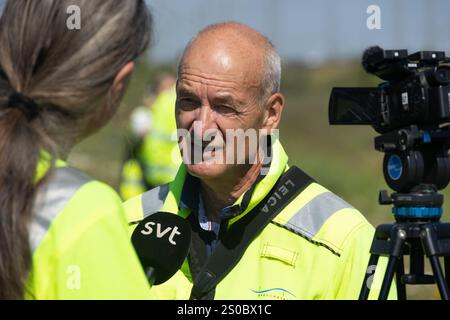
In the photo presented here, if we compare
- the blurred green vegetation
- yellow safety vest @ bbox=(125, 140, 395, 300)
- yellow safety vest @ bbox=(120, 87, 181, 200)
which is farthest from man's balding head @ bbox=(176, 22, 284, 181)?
the blurred green vegetation

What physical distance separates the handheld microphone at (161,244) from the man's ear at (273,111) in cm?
75

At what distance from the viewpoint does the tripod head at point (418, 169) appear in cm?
311

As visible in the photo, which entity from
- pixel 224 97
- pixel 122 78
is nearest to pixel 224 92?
pixel 224 97

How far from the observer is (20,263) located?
6.45ft

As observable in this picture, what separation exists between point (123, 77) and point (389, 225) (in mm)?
1382

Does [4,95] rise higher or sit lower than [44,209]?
higher

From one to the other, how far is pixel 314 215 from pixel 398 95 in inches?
22.5

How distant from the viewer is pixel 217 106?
3430 mm

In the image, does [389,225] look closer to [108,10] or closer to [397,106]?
[397,106]

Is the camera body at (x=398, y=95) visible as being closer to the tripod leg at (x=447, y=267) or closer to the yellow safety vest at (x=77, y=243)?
the tripod leg at (x=447, y=267)

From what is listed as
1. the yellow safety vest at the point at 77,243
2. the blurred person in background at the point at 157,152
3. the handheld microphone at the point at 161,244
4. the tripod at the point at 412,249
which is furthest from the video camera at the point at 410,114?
the blurred person in background at the point at 157,152

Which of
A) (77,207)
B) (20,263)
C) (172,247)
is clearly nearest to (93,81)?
(77,207)

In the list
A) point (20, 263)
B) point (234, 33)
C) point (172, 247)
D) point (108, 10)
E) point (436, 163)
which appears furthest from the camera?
point (234, 33)

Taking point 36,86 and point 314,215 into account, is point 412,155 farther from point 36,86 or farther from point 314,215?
point 36,86
